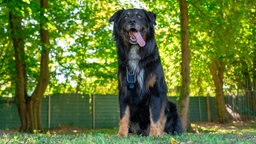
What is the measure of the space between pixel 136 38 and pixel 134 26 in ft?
0.68

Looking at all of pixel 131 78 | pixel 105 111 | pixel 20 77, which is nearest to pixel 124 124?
pixel 131 78

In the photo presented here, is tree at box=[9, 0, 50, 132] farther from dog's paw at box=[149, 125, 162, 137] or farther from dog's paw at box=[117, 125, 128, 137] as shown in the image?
dog's paw at box=[149, 125, 162, 137]

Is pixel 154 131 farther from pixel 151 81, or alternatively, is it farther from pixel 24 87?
pixel 24 87

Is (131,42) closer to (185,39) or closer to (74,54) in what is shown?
(185,39)

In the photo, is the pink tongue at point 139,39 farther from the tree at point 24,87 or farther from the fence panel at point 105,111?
the fence panel at point 105,111

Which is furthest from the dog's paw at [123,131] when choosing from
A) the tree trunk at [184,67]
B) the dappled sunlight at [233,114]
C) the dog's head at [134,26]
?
the dappled sunlight at [233,114]

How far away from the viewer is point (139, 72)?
571 centimetres

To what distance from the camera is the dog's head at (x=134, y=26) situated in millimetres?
5664

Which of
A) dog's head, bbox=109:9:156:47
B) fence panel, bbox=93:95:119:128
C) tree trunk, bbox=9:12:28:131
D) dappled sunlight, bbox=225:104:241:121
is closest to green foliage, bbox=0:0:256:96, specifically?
tree trunk, bbox=9:12:28:131

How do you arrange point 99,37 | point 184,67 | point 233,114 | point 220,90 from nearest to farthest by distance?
point 184,67, point 99,37, point 220,90, point 233,114

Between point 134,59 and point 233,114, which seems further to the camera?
point 233,114

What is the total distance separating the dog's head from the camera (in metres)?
5.66

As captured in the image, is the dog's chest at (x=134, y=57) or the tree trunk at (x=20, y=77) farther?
the tree trunk at (x=20, y=77)

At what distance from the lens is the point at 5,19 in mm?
17188
